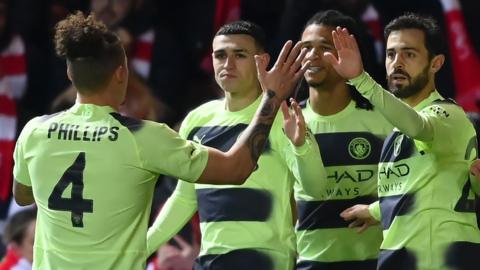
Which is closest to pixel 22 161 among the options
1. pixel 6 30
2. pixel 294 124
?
pixel 294 124

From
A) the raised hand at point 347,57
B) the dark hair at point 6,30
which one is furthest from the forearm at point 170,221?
the dark hair at point 6,30

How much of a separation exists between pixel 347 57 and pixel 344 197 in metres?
1.19

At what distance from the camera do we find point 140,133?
582 cm

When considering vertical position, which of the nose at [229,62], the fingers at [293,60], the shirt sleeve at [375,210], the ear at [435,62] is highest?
the fingers at [293,60]

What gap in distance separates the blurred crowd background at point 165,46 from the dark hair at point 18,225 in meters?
0.30

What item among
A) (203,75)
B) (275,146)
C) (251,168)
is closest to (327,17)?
(275,146)

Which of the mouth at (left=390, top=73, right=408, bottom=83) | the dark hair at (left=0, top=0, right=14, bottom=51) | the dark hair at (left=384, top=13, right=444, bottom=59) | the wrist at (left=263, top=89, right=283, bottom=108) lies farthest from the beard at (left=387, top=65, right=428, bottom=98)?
the dark hair at (left=0, top=0, right=14, bottom=51)

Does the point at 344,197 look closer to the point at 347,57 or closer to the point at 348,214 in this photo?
the point at 348,214

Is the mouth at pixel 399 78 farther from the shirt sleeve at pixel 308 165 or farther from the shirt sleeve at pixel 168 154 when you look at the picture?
the shirt sleeve at pixel 168 154

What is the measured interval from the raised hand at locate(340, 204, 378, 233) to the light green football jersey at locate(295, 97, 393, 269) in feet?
0.67

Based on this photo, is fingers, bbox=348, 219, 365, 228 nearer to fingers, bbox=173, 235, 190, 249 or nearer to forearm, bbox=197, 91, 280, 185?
forearm, bbox=197, 91, 280, 185

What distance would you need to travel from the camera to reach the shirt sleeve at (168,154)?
229 inches

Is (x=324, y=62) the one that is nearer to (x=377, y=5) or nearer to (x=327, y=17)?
(x=327, y=17)

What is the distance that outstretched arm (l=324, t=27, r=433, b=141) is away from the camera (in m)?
6.14
